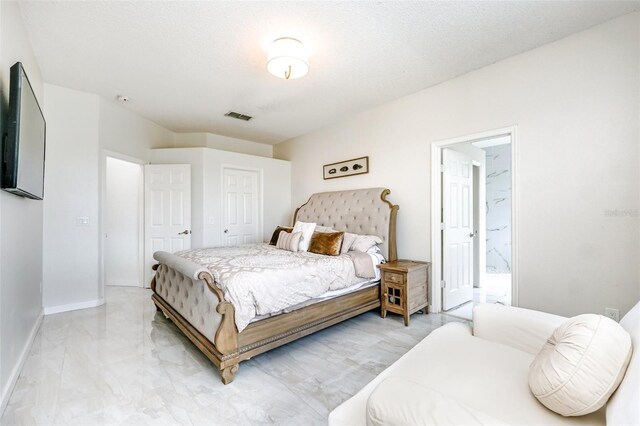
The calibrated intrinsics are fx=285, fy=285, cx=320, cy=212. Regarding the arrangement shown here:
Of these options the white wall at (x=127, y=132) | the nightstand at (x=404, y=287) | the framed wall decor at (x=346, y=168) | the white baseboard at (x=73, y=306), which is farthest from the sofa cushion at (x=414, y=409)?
the white wall at (x=127, y=132)

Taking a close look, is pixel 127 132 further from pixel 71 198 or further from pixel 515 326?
pixel 515 326

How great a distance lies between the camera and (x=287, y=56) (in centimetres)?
241

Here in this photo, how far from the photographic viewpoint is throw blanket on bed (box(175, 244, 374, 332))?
2.12m

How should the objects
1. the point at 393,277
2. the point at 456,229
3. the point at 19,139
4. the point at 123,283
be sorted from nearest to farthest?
the point at 19,139
the point at 393,277
the point at 456,229
the point at 123,283

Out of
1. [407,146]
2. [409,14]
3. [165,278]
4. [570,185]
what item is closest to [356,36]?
[409,14]

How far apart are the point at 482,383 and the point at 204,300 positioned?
190 centimetres

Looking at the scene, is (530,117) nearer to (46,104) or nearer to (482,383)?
(482,383)

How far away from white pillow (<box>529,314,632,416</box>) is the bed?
1.76 metres

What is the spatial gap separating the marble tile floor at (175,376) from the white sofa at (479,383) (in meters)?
0.74

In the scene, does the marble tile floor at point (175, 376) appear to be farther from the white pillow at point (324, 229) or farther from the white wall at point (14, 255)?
the white pillow at point (324, 229)

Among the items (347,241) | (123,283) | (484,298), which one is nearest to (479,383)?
(347,241)

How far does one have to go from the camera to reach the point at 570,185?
8.10 ft

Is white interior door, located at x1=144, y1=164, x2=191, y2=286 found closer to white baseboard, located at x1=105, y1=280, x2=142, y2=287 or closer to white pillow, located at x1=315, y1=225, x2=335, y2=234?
white baseboard, located at x1=105, y1=280, x2=142, y2=287

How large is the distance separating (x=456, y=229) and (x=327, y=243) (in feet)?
5.48
